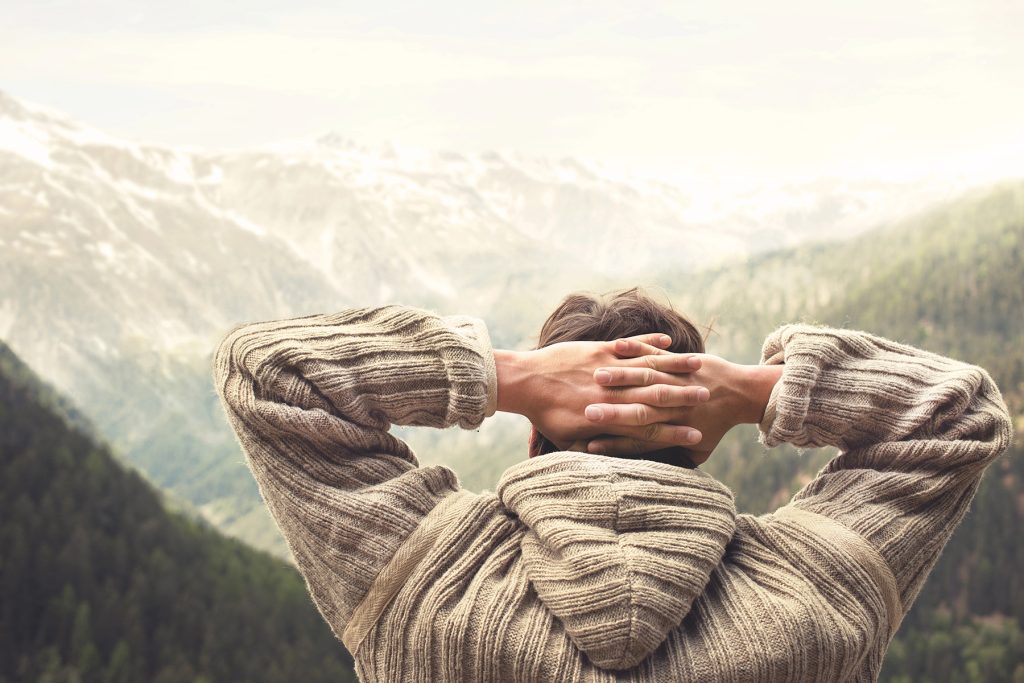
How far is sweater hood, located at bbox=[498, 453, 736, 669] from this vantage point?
0.85m

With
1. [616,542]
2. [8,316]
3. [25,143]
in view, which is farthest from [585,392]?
[25,143]

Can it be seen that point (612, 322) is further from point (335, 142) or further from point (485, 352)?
point (335, 142)

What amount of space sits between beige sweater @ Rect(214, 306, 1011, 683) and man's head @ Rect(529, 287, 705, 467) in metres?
0.16

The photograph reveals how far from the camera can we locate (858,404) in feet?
3.34

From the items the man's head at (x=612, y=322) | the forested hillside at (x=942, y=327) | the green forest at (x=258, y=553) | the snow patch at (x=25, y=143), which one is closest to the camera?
the man's head at (x=612, y=322)

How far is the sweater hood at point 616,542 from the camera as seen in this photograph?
0.85 metres

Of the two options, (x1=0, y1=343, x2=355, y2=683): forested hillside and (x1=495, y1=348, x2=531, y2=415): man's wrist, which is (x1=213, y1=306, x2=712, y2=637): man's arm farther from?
(x1=0, y1=343, x2=355, y2=683): forested hillside

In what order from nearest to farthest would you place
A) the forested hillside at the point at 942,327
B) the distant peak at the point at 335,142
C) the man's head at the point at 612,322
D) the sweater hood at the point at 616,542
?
the sweater hood at the point at 616,542 → the man's head at the point at 612,322 → the forested hillside at the point at 942,327 → the distant peak at the point at 335,142

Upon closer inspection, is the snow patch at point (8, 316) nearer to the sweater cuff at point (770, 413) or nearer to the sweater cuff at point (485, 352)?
the sweater cuff at point (485, 352)

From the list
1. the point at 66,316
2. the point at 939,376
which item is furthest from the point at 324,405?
the point at 66,316

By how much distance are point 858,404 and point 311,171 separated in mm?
17085

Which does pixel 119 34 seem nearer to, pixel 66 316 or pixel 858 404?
pixel 66 316

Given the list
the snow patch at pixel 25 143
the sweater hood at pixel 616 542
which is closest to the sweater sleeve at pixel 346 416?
the sweater hood at pixel 616 542

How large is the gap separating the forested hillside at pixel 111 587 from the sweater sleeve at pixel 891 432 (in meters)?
5.43
